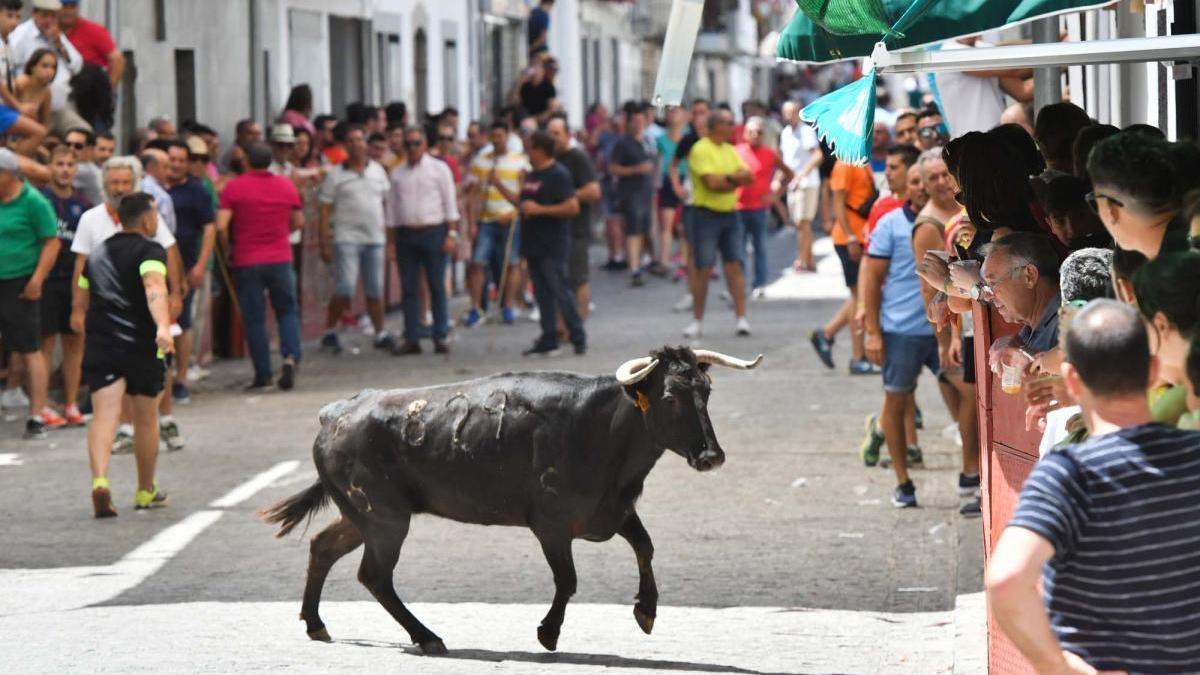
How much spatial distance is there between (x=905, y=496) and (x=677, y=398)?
11.3 ft

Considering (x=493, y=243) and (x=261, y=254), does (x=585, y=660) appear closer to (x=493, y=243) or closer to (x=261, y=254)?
(x=261, y=254)

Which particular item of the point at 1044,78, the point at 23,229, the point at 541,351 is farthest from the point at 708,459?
the point at 541,351

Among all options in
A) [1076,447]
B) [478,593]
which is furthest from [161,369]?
[1076,447]

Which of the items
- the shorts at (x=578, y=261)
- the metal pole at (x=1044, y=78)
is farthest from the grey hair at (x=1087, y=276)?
the shorts at (x=578, y=261)

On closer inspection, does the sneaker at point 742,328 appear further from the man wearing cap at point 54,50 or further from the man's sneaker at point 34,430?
the man's sneaker at point 34,430

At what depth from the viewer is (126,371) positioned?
10805 mm

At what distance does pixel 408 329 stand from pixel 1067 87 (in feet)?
25.5

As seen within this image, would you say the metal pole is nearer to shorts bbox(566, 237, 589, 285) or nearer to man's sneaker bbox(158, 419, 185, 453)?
man's sneaker bbox(158, 419, 185, 453)

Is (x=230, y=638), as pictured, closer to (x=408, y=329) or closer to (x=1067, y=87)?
(x=1067, y=87)

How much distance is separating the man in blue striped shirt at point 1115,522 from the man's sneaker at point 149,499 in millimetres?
7579

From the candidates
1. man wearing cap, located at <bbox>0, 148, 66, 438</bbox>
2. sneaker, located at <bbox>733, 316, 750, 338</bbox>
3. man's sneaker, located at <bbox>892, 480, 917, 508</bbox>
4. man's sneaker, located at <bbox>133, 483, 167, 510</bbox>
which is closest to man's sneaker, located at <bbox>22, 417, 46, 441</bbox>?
man wearing cap, located at <bbox>0, 148, 66, 438</bbox>

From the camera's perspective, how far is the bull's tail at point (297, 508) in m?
7.92

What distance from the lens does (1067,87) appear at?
1209 cm

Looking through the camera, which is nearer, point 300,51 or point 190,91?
point 190,91
